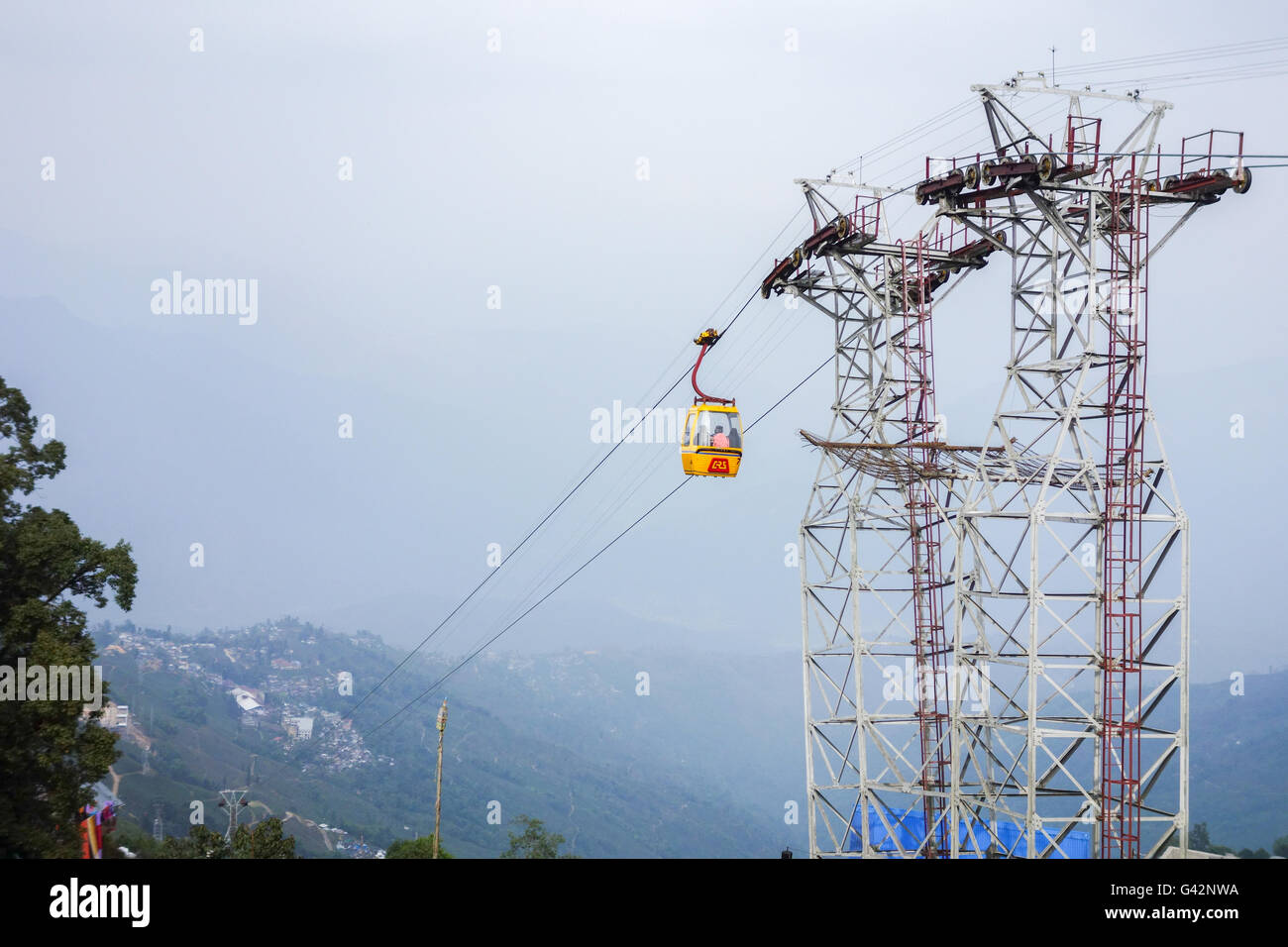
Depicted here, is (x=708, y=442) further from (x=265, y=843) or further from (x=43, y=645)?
(x=265, y=843)

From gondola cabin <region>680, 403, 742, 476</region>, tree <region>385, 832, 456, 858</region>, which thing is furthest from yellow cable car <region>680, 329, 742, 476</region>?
tree <region>385, 832, 456, 858</region>

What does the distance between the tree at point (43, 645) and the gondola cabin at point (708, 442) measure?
47.8 feet

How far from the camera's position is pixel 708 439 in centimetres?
3133

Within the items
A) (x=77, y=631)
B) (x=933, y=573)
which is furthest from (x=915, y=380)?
(x=77, y=631)

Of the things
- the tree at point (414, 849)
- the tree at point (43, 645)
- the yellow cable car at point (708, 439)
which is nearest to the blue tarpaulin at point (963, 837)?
the yellow cable car at point (708, 439)

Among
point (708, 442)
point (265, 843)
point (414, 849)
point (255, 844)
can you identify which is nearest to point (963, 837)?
point (708, 442)

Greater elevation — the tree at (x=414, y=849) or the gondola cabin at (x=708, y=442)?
the gondola cabin at (x=708, y=442)

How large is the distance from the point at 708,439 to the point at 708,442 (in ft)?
0.25

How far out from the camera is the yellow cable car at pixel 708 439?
3111 cm

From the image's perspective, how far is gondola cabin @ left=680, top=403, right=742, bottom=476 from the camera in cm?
3114

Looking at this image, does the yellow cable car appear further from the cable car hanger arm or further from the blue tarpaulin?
the blue tarpaulin

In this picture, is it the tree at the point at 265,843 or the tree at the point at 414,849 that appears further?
the tree at the point at 414,849

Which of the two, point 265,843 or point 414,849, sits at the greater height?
point 265,843

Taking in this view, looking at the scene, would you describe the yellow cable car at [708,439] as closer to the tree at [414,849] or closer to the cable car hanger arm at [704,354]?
the cable car hanger arm at [704,354]
